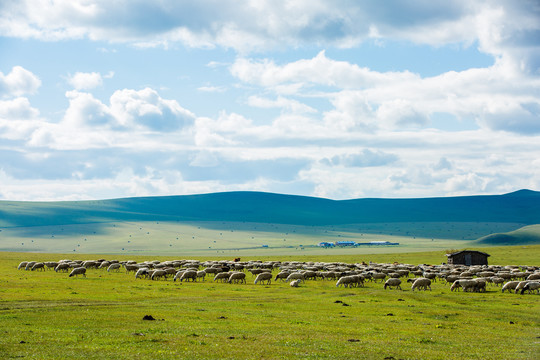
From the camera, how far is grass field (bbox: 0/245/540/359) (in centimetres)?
1912

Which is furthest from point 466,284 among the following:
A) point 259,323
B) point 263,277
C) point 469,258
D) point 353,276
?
point 469,258

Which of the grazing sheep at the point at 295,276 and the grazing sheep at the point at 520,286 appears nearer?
the grazing sheep at the point at 520,286

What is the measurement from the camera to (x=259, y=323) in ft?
84.3

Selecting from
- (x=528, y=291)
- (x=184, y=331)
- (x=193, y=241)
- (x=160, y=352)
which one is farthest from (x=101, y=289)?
(x=193, y=241)

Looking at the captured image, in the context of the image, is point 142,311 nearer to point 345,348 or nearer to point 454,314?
point 345,348

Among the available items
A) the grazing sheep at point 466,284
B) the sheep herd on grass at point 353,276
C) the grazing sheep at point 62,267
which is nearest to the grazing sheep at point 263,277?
the sheep herd on grass at point 353,276

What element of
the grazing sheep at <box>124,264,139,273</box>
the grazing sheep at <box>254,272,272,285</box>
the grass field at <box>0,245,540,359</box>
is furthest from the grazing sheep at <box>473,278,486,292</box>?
the grazing sheep at <box>124,264,139,273</box>

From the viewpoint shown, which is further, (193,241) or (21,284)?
(193,241)

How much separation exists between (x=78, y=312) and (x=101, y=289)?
13073 mm

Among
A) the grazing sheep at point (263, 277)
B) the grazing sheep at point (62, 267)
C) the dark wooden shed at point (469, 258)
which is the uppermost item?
the grazing sheep at point (62, 267)

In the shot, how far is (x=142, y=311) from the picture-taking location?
95.1 feet

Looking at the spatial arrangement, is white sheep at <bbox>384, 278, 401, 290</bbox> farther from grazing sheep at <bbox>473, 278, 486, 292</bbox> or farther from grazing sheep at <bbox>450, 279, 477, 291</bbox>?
grazing sheep at <bbox>473, 278, 486, 292</bbox>

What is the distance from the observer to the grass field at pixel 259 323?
1912cm

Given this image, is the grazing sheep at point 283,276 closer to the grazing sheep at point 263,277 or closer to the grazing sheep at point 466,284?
the grazing sheep at point 263,277
